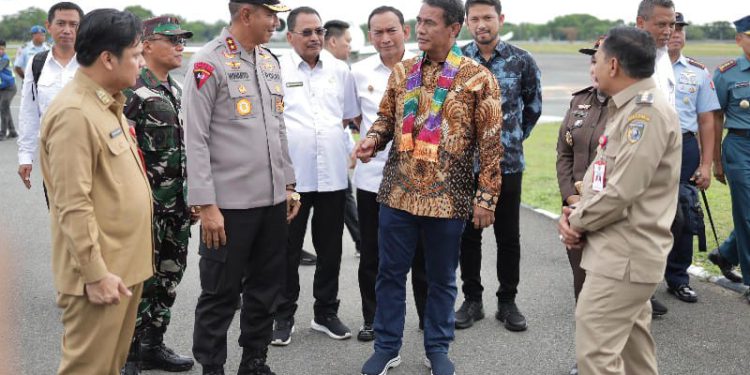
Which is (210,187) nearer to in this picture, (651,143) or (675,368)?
(651,143)

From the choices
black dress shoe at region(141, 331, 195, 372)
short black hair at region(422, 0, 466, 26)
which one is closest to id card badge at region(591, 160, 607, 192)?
short black hair at region(422, 0, 466, 26)

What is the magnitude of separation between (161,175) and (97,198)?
1.36 metres

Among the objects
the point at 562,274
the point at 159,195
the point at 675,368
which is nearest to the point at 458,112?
the point at 159,195

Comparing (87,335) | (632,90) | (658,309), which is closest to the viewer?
(87,335)

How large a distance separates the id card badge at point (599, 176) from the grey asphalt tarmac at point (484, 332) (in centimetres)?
158

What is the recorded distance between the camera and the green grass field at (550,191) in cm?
794

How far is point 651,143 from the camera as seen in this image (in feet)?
11.0

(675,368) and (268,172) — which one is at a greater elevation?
(268,172)

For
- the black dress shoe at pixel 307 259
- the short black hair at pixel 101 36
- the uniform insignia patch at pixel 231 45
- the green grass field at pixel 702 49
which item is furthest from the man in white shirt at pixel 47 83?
the green grass field at pixel 702 49

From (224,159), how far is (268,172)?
254mm

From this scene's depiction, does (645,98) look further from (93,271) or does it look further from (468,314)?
(468,314)

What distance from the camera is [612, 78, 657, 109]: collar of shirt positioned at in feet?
11.4

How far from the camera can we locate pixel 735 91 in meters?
6.10

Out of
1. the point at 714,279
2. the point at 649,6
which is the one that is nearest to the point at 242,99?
the point at 649,6
